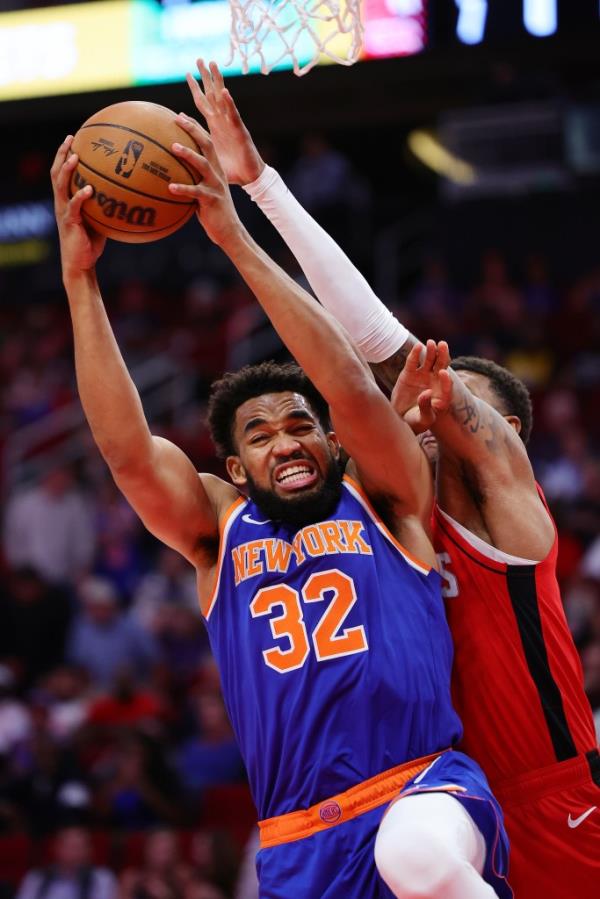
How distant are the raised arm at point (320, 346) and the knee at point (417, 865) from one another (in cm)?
115

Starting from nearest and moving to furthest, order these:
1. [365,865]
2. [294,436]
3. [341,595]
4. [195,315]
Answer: [365,865]
[341,595]
[294,436]
[195,315]

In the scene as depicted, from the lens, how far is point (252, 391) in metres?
4.41

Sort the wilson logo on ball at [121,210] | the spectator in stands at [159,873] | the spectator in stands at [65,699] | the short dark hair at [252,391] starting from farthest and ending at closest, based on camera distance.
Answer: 1. the spectator in stands at [65,699]
2. the spectator in stands at [159,873]
3. the short dark hair at [252,391]
4. the wilson logo on ball at [121,210]

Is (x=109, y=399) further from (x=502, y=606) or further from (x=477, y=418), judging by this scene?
(x=502, y=606)

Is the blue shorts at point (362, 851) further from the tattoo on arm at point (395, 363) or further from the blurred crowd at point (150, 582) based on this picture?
the blurred crowd at point (150, 582)

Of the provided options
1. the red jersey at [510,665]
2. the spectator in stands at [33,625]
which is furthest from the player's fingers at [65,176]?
the spectator in stands at [33,625]

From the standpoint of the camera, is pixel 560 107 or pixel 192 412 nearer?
pixel 560 107

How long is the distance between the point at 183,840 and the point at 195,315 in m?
8.39

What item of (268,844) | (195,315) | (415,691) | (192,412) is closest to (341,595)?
(415,691)

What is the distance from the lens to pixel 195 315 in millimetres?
15547

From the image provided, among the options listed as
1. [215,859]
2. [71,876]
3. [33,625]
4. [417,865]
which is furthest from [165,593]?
[417,865]

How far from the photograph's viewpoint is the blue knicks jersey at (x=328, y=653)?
3.77 m

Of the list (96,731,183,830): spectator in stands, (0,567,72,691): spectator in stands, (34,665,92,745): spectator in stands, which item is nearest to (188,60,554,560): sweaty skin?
(96,731,183,830): spectator in stands

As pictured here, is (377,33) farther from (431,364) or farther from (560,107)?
(431,364)
